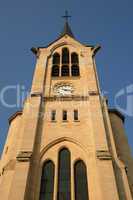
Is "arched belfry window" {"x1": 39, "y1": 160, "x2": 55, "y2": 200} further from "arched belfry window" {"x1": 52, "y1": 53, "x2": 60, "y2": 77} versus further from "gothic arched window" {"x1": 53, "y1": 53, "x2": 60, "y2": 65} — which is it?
"gothic arched window" {"x1": 53, "y1": 53, "x2": 60, "y2": 65}

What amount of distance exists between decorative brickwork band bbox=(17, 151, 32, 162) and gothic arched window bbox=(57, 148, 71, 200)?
215cm

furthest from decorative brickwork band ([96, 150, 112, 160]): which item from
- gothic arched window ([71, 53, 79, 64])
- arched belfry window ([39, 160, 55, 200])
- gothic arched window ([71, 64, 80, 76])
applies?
gothic arched window ([71, 53, 79, 64])

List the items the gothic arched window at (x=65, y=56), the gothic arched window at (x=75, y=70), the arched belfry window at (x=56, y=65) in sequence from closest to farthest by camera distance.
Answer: the gothic arched window at (x=75, y=70), the arched belfry window at (x=56, y=65), the gothic arched window at (x=65, y=56)

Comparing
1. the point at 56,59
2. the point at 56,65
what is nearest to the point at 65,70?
the point at 56,65

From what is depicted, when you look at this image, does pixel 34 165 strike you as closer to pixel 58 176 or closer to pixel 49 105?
pixel 58 176

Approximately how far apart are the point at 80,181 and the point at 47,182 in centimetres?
198

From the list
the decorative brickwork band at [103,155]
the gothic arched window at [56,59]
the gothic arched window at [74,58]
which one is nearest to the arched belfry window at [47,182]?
the decorative brickwork band at [103,155]

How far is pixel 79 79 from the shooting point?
97.3ft

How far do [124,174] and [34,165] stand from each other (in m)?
5.52

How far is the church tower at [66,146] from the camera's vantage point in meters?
18.0

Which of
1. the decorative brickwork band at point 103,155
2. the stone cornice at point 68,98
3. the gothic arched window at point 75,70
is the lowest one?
the decorative brickwork band at point 103,155

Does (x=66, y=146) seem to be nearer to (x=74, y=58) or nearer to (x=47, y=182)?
(x=47, y=182)

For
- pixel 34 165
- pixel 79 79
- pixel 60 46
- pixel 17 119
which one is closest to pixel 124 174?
pixel 34 165

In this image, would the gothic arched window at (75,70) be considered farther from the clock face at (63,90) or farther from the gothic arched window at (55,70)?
the clock face at (63,90)
